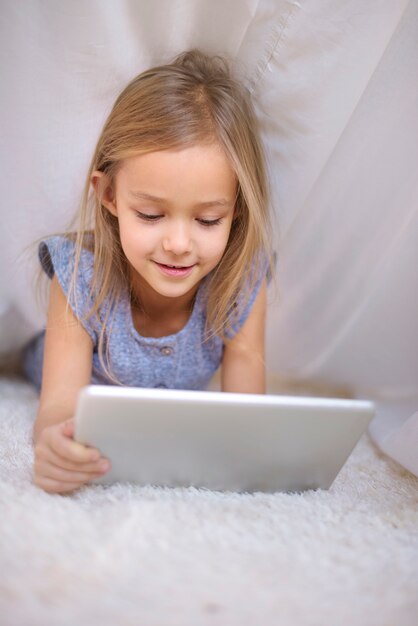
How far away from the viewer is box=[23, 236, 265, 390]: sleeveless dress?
111 cm

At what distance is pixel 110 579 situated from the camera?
68 cm

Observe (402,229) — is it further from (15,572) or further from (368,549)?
(15,572)

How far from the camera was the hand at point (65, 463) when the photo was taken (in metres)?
0.81

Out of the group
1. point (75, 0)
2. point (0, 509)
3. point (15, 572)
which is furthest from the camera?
point (75, 0)

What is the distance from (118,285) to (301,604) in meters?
0.60

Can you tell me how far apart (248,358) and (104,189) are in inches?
15.1

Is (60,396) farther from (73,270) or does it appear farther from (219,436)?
(219,436)

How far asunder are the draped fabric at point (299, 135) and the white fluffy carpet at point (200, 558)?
25 centimetres

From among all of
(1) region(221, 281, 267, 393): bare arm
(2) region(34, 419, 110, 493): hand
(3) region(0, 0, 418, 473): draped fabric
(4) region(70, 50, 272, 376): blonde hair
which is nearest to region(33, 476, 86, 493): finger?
(2) region(34, 419, 110, 493): hand

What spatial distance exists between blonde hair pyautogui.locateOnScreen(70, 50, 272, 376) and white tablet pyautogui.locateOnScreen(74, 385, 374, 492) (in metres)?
0.31

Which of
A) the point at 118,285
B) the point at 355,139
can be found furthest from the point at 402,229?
the point at 118,285

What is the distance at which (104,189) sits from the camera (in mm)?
1029

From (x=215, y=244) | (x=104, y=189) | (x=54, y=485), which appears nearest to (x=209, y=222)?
(x=215, y=244)

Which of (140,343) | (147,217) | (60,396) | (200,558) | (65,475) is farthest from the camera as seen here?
(140,343)
